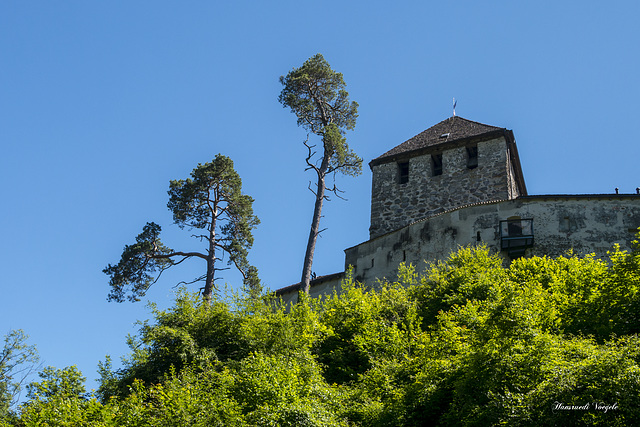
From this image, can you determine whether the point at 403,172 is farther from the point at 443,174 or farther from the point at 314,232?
the point at 314,232

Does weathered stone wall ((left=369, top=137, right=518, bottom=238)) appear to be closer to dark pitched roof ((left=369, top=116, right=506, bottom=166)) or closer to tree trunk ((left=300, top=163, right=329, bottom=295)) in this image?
dark pitched roof ((left=369, top=116, right=506, bottom=166))

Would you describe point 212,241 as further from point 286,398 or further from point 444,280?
point 286,398

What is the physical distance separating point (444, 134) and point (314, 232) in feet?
31.5

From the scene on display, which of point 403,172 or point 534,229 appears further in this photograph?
point 403,172

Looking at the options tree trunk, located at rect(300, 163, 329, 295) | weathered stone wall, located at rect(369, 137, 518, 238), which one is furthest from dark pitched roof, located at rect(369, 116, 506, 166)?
tree trunk, located at rect(300, 163, 329, 295)

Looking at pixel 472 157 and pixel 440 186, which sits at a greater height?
pixel 472 157

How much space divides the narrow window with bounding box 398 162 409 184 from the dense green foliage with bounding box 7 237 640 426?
10.2m

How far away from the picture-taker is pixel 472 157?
3319 centimetres

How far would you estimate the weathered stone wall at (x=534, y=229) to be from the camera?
2517 cm

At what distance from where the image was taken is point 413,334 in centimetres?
1975

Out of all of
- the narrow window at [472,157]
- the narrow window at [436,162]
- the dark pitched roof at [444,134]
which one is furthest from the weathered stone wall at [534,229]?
the dark pitched roof at [444,134]

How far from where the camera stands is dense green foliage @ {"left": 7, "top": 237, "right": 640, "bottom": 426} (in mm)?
13484

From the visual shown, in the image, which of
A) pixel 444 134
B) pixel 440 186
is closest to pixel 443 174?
pixel 440 186

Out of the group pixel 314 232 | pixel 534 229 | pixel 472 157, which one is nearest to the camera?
pixel 534 229
